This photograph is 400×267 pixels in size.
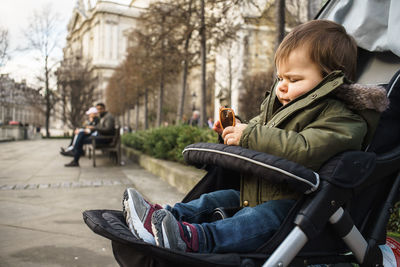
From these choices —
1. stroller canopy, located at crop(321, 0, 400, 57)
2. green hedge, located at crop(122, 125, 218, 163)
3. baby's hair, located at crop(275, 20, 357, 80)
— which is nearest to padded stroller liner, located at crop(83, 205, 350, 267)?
baby's hair, located at crop(275, 20, 357, 80)

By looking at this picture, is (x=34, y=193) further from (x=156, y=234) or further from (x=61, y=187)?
(x=156, y=234)

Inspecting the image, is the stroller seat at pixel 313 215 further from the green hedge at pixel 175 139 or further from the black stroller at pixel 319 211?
the green hedge at pixel 175 139

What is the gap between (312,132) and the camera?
1.32 metres

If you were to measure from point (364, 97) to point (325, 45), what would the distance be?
33 cm

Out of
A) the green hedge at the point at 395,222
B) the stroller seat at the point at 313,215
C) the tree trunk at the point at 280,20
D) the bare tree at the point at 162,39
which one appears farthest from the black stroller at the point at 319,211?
the bare tree at the point at 162,39

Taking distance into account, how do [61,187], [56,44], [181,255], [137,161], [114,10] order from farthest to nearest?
[114,10] < [56,44] < [137,161] < [61,187] < [181,255]

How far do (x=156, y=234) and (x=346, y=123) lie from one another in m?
0.87

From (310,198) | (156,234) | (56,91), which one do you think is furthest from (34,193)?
(56,91)

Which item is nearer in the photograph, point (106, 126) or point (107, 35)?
point (106, 126)

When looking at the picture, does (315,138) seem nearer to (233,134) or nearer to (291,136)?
(291,136)

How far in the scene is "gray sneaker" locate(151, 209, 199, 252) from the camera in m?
1.22

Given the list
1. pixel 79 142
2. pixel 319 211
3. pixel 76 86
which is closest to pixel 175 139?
pixel 79 142

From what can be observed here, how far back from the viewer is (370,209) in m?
1.44

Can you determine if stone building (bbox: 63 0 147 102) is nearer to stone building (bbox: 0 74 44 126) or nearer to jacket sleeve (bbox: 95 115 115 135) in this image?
stone building (bbox: 0 74 44 126)
